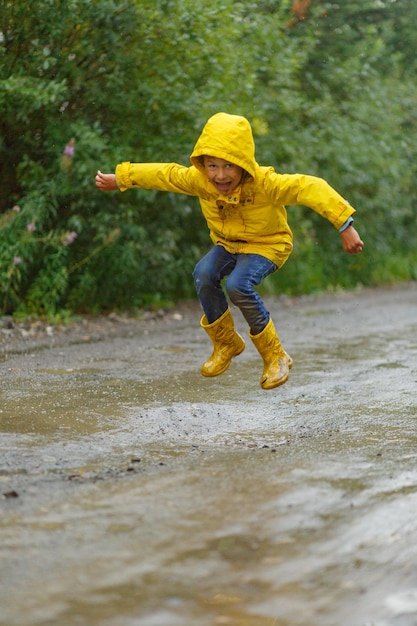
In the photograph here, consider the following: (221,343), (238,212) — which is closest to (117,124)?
(221,343)

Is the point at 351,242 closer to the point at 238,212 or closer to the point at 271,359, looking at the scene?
the point at 238,212

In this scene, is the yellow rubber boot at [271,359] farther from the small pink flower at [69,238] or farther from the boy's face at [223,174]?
the small pink flower at [69,238]

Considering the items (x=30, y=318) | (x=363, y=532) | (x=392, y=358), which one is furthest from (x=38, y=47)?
(x=363, y=532)

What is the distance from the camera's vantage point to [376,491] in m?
4.68

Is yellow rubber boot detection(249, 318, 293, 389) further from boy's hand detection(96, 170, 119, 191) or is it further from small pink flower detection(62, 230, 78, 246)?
small pink flower detection(62, 230, 78, 246)

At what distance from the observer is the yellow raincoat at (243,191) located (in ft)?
20.3

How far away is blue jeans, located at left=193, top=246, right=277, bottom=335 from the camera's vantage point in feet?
21.5

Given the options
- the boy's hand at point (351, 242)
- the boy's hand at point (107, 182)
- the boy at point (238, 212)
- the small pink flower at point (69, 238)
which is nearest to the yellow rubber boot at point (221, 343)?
the boy at point (238, 212)

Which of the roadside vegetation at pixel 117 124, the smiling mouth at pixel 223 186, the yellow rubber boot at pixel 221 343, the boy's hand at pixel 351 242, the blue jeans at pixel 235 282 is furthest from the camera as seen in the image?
the roadside vegetation at pixel 117 124

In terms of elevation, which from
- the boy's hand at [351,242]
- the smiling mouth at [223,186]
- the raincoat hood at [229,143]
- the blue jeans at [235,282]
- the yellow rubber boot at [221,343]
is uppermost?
the raincoat hood at [229,143]

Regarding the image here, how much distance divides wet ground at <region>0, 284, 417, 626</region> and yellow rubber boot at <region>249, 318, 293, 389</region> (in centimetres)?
21

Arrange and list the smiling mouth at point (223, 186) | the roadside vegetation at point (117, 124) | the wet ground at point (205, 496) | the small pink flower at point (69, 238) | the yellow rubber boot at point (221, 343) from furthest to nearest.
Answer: the small pink flower at point (69, 238)
the roadside vegetation at point (117, 124)
the yellow rubber boot at point (221, 343)
the smiling mouth at point (223, 186)
the wet ground at point (205, 496)

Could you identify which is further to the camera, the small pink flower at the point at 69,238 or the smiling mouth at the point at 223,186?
the small pink flower at the point at 69,238

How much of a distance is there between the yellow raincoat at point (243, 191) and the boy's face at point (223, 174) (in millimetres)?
56
